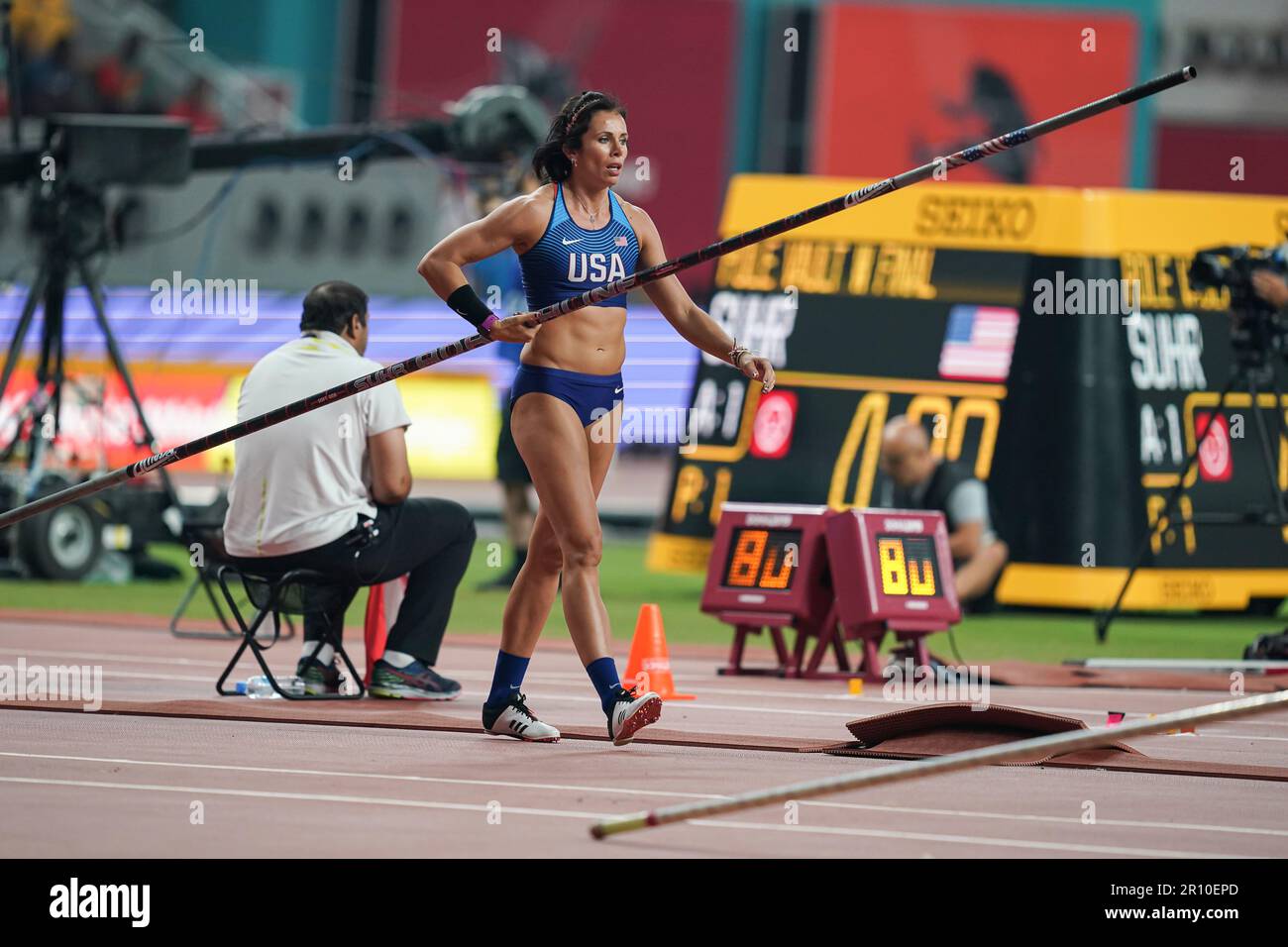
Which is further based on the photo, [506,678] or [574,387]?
[506,678]

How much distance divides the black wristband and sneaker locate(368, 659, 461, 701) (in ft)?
6.31

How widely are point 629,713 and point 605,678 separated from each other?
0.68 ft

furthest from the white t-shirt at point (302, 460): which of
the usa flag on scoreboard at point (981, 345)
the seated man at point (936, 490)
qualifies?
the usa flag on scoreboard at point (981, 345)

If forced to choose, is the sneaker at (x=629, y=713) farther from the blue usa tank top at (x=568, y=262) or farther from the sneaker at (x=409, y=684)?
the sneaker at (x=409, y=684)

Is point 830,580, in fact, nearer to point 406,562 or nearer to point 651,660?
point 651,660

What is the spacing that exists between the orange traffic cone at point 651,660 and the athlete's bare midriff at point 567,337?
2042 mm

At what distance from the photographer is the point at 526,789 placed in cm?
645

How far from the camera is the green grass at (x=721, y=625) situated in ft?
42.2

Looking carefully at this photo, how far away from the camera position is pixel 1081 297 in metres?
15.2

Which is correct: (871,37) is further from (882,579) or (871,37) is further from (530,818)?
(530,818)

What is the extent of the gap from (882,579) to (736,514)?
1.18 metres

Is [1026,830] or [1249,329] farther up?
[1249,329]

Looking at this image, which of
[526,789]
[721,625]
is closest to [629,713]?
[526,789]
